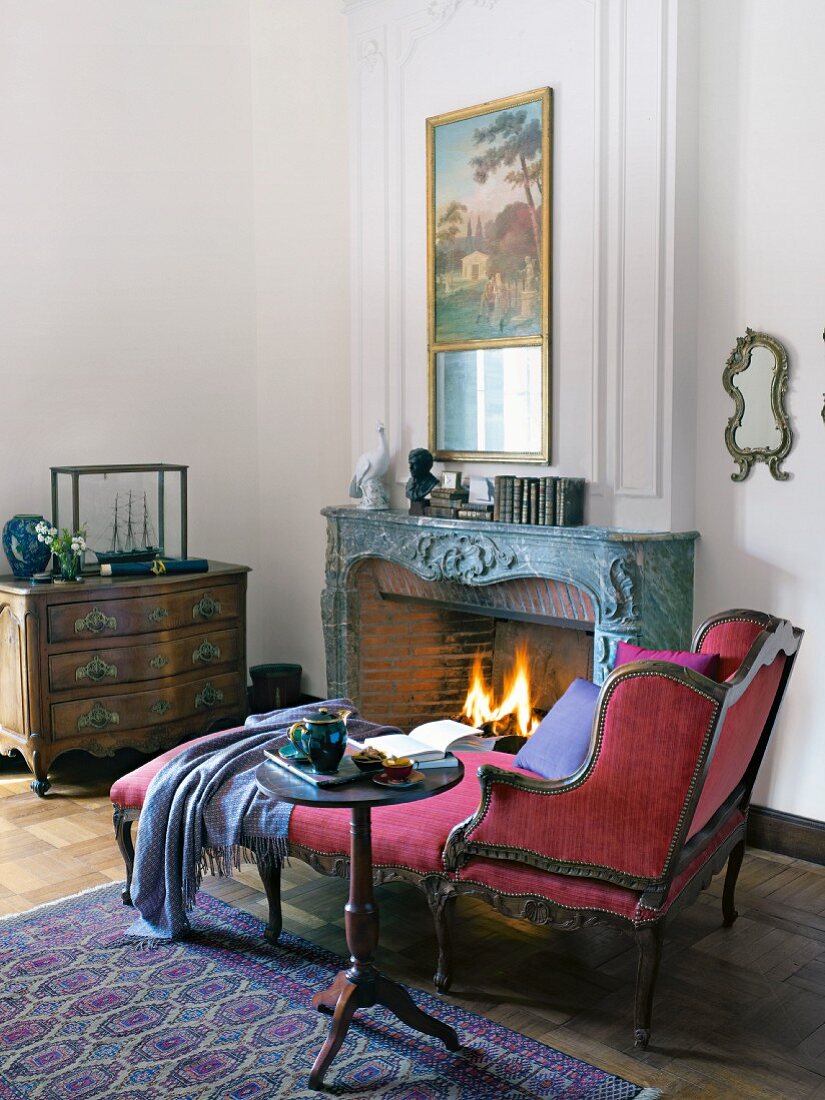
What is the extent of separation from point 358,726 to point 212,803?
27.6 inches

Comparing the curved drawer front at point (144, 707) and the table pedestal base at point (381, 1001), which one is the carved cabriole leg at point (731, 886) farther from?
the curved drawer front at point (144, 707)

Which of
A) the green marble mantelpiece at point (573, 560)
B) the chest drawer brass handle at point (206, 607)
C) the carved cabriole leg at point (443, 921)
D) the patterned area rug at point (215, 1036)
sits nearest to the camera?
the patterned area rug at point (215, 1036)

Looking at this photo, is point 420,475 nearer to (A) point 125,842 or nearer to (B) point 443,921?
(A) point 125,842

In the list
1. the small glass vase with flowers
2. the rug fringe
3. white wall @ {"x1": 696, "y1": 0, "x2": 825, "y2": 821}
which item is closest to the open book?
the rug fringe

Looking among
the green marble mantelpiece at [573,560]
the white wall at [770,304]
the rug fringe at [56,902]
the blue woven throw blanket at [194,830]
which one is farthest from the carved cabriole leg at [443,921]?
the white wall at [770,304]

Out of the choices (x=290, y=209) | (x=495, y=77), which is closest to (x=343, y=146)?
(x=290, y=209)

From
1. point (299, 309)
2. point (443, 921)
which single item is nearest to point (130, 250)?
point (299, 309)

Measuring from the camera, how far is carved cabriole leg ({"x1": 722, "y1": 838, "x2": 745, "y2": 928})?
375cm

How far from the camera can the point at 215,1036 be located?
9.95 feet

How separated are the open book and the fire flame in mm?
1298

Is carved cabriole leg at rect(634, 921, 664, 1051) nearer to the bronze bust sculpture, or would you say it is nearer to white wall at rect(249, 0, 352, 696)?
the bronze bust sculpture

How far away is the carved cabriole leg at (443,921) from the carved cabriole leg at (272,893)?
593 mm

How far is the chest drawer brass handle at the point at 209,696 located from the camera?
5609mm

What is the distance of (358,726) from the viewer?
410cm
